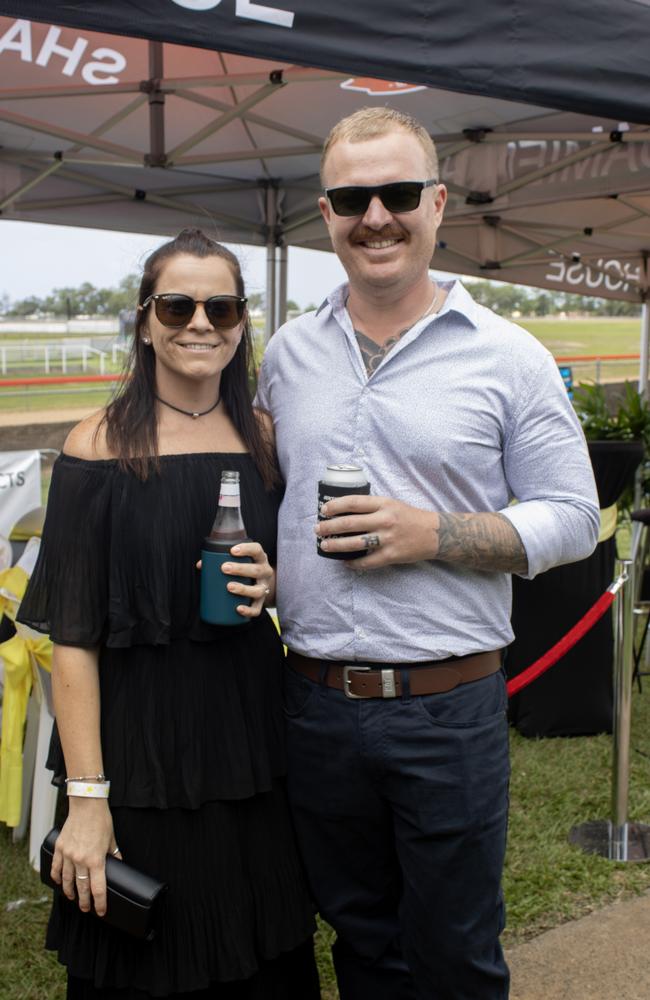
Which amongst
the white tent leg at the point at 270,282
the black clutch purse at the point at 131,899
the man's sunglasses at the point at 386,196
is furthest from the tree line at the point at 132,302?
the black clutch purse at the point at 131,899

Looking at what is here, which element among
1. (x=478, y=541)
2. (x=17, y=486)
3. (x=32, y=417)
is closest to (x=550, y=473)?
(x=478, y=541)

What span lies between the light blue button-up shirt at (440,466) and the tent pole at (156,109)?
3663mm

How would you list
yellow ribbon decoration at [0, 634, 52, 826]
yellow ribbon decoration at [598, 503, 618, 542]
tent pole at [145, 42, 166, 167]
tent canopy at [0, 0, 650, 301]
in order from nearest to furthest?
1. tent canopy at [0, 0, 650, 301]
2. yellow ribbon decoration at [0, 634, 52, 826]
3. yellow ribbon decoration at [598, 503, 618, 542]
4. tent pole at [145, 42, 166, 167]

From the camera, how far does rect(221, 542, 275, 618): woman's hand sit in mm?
1769

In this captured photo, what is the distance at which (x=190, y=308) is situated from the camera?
188 centimetres

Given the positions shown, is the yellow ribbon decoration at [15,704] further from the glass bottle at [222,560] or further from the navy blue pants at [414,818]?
the glass bottle at [222,560]

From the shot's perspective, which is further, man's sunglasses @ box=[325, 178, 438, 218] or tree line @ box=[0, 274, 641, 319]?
tree line @ box=[0, 274, 641, 319]

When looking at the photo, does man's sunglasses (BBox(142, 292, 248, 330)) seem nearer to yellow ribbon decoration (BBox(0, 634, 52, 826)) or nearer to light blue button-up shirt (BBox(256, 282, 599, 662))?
light blue button-up shirt (BBox(256, 282, 599, 662))

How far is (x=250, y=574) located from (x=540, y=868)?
2.26 metres

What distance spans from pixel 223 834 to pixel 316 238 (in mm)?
6202

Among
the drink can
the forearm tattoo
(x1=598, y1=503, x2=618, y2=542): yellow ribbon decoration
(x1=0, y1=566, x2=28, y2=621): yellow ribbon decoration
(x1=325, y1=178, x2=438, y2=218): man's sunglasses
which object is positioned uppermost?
(x1=325, y1=178, x2=438, y2=218): man's sunglasses

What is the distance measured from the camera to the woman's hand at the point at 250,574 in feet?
5.80

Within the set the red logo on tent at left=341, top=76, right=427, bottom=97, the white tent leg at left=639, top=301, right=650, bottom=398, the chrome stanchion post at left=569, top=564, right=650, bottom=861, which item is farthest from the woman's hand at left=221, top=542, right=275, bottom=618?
A: the white tent leg at left=639, top=301, right=650, bottom=398

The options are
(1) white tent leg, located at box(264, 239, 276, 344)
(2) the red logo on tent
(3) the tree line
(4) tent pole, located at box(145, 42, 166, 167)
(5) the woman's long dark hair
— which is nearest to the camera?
(5) the woman's long dark hair
